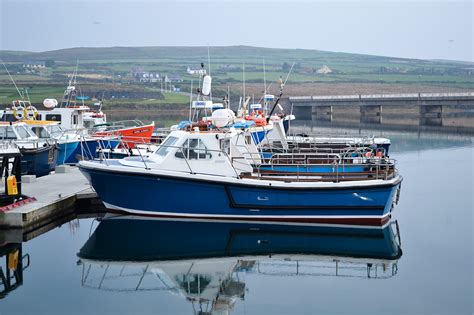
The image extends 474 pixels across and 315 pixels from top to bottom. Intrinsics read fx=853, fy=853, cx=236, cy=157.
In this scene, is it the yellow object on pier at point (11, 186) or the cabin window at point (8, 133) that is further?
the cabin window at point (8, 133)

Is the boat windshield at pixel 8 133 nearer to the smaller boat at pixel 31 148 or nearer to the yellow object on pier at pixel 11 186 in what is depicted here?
the smaller boat at pixel 31 148

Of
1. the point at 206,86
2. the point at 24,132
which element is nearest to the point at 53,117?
the point at 24,132

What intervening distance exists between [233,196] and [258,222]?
91 cm

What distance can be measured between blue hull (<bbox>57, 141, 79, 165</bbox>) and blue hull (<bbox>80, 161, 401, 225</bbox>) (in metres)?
8.58

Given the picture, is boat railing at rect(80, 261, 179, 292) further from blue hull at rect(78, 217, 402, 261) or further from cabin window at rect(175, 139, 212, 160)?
cabin window at rect(175, 139, 212, 160)

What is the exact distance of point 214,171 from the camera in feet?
66.5

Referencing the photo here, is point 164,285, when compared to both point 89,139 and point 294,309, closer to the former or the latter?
point 294,309

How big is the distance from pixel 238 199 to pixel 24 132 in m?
10.1

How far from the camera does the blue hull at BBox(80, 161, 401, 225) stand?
20.1m

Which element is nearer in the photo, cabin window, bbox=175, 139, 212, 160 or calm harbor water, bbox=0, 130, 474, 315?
calm harbor water, bbox=0, 130, 474, 315

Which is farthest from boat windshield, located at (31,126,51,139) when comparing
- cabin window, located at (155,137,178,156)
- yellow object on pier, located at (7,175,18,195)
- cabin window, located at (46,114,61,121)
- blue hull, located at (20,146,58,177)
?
yellow object on pier, located at (7,175,18,195)

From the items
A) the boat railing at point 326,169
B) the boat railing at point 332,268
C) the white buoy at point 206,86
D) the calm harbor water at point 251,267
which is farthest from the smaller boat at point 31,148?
the boat railing at point 332,268

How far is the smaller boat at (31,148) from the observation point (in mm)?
25219

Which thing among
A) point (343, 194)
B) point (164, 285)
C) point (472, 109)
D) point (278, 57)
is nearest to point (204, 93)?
point (343, 194)
